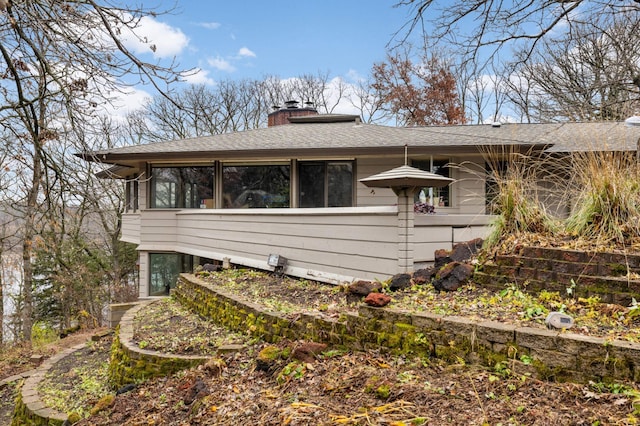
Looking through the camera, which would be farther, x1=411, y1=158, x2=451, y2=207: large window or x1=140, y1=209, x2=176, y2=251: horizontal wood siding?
x1=140, y1=209, x2=176, y2=251: horizontal wood siding

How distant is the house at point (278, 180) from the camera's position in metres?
8.34

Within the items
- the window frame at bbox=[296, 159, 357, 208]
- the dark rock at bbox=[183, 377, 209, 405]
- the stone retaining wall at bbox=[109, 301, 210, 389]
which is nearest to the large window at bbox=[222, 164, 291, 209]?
the window frame at bbox=[296, 159, 357, 208]

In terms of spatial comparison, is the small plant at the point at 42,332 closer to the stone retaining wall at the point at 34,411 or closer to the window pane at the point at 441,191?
the stone retaining wall at the point at 34,411

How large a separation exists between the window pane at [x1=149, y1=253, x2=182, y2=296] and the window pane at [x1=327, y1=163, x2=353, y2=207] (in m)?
4.47

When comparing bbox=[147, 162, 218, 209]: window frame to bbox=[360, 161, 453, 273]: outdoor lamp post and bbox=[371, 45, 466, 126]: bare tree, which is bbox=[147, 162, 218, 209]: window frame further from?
bbox=[371, 45, 466, 126]: bare tree

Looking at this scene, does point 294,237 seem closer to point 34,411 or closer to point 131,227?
point 34,411

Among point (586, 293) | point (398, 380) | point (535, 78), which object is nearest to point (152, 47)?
point (398, 380)

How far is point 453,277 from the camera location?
427 centimetres

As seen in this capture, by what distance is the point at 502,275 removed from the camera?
13.6 ft

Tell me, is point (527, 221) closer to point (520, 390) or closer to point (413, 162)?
point (520, 390)

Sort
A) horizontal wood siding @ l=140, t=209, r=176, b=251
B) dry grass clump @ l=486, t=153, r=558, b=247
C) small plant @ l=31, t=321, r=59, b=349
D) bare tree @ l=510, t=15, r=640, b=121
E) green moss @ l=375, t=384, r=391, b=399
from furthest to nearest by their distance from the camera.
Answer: small plant @ l=31, t=321, r=59, b=349 → bare tree @ l=510, t=15, r=640, b=121 → horizontal wood siding @ l=140, t=209, r=176, b=251 → dry grass clump @ l=486, t=153, r=558, b=247 → green moss @ l=375, t=384, r=391, b=399

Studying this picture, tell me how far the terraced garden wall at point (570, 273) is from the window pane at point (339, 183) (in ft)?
19.4

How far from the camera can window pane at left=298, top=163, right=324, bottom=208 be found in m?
10.2

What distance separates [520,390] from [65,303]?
21073 millimetres
